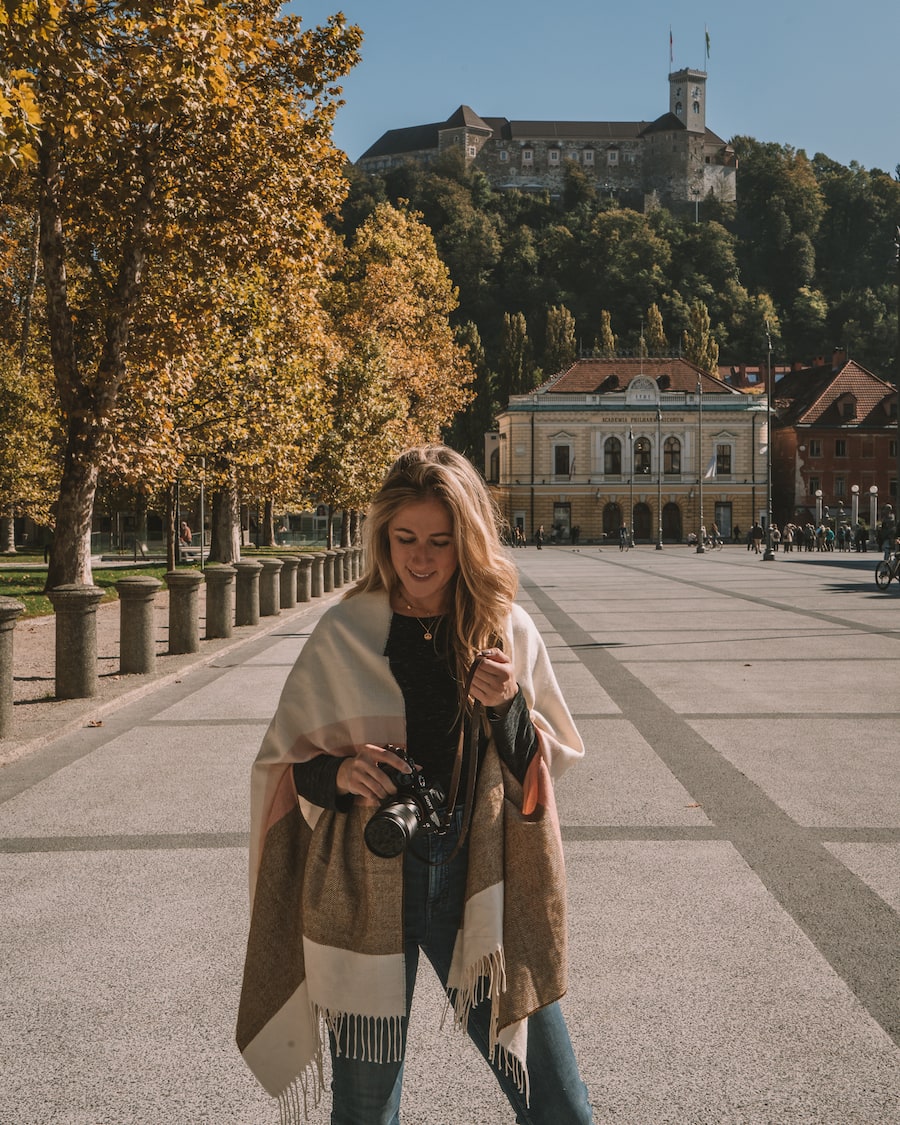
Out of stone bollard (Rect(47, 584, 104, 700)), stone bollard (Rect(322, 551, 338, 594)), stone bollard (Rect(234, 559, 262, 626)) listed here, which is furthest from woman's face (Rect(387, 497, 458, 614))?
stone bollard (Rect(322, 551, 338, 594))

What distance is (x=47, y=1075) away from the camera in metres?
3.38

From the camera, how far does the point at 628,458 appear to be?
86.2m

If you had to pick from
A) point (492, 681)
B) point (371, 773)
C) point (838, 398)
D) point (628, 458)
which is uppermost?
point (838, 398)

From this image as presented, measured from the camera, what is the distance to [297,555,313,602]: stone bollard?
77.1 feet

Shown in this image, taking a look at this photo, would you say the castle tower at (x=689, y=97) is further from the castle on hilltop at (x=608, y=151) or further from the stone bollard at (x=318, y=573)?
the stone bollard at (x=318, y=573)

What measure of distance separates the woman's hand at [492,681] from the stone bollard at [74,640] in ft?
27.9

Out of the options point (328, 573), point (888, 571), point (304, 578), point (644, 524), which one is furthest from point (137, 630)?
point (644, 524)

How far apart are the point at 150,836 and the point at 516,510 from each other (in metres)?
80.7

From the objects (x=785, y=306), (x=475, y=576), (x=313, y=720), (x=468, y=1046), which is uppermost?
(x=785, y=306)

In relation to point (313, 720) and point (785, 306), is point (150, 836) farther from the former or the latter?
point (785, 306)

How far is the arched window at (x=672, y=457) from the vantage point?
86.5 meters

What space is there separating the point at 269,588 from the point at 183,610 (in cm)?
575

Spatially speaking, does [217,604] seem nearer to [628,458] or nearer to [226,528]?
[226,528]

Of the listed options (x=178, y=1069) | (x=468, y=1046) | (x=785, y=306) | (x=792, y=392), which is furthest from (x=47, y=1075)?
(x=785, y=306)
